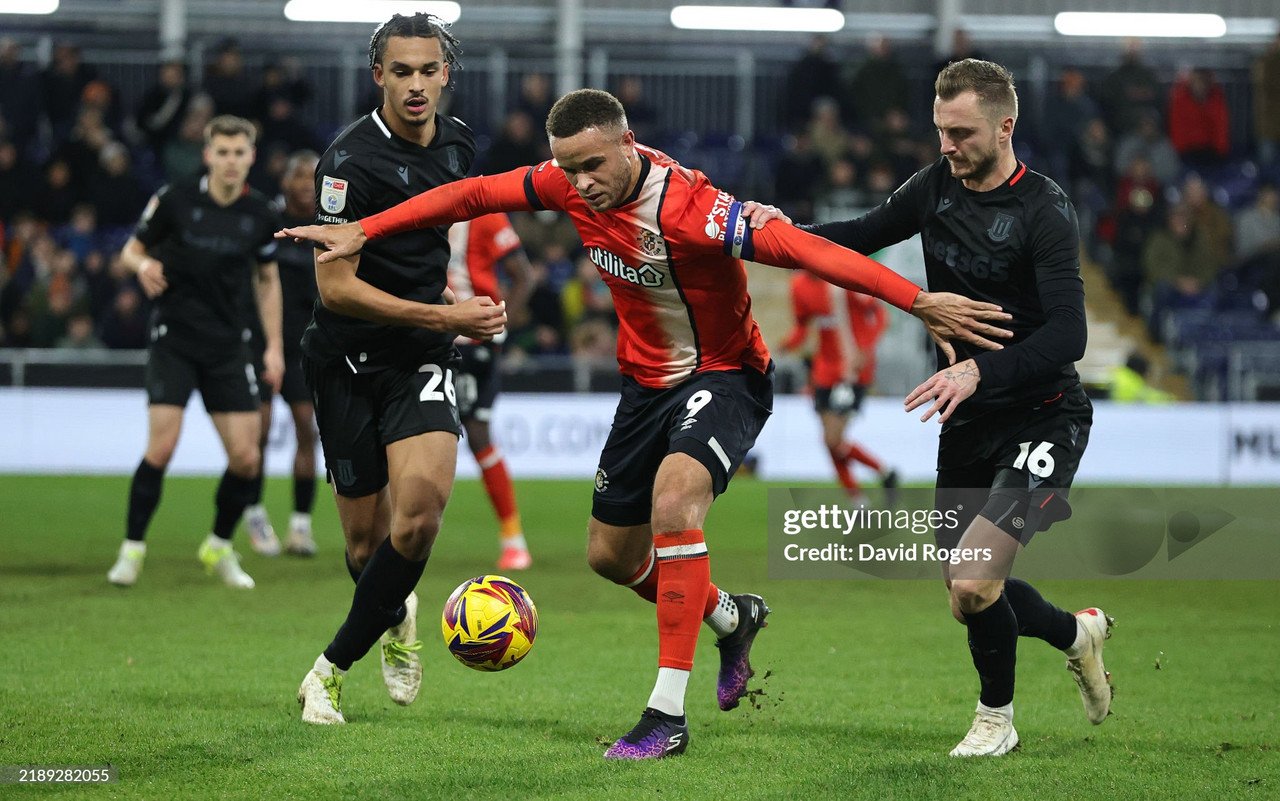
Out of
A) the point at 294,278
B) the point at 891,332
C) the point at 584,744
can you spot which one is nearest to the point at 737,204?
the point at 584,744

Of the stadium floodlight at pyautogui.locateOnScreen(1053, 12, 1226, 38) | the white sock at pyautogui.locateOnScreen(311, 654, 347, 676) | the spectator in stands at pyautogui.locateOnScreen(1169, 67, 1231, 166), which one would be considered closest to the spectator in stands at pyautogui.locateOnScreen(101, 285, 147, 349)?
the white sock at pyautogui.locateOnScreen(311, 654, 347, 676)

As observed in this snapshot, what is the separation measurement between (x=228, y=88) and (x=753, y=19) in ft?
29.6

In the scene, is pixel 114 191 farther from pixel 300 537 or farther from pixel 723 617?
pixel 723 617

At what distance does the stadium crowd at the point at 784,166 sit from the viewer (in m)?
17.7

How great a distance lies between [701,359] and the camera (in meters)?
5.53

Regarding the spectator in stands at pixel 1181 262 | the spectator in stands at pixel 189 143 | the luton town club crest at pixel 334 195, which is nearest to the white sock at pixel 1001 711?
the luton town club crest at pixel 334 195

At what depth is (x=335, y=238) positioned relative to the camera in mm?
5320

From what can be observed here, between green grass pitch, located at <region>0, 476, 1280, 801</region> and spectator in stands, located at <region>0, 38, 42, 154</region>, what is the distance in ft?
37.3

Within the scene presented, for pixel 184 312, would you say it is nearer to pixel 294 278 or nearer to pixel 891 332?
pixel 294 278

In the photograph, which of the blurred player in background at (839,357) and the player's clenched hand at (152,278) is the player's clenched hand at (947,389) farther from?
the blurred player in background at (839,357)

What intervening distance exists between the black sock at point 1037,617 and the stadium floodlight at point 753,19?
2022 cm

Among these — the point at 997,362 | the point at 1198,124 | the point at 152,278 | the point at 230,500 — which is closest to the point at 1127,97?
the point at 1198,124

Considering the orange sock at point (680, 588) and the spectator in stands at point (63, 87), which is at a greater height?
the spectator in stands at point (63, 87)

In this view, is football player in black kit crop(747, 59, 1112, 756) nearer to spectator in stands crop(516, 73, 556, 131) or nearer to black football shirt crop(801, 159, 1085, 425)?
black football shirt crop(801, 159, 1085, 425)
